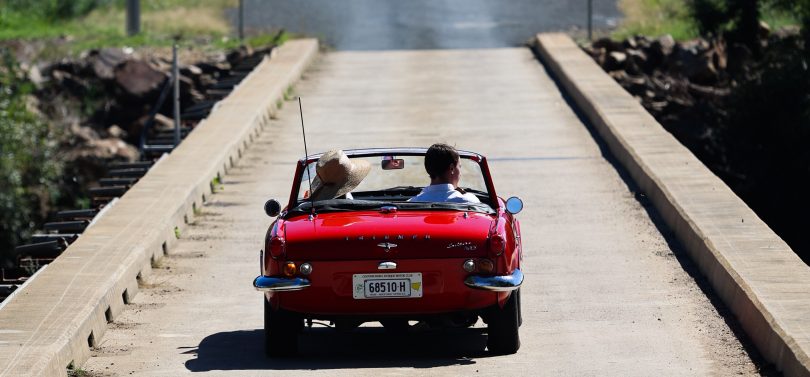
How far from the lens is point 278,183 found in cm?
2114

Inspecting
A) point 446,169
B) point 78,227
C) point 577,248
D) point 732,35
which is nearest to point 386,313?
point 446,169

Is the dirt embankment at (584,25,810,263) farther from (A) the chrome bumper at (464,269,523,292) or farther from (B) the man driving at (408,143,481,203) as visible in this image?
(A) the chrome bumper at (464,269,523,292)

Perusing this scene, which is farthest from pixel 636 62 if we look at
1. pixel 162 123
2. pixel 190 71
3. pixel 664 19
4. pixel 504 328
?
pixel 504 328

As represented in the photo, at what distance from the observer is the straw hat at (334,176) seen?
452 inches

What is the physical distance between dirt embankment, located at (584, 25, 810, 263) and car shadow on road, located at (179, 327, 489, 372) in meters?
16.5

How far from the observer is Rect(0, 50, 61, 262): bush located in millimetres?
32594

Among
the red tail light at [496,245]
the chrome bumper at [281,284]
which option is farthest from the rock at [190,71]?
the red tail light at [496,245]

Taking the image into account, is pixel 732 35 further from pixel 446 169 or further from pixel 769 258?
pixel 446 169

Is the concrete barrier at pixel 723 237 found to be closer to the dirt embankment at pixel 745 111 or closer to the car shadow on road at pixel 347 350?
the car shadow on road at pixel 347 350

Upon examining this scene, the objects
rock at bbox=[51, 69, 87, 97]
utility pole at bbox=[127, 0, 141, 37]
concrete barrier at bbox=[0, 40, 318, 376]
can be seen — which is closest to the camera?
concrete barrier at bbox=[0, 40, 318, 376]

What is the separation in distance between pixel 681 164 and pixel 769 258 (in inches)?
258

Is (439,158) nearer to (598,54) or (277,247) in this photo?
(277,247)

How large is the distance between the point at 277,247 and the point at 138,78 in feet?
88.8

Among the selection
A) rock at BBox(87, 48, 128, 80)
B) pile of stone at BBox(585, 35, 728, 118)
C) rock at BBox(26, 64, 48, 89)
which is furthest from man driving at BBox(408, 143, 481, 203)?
rock at BBox(26, 64, 48, 89)
